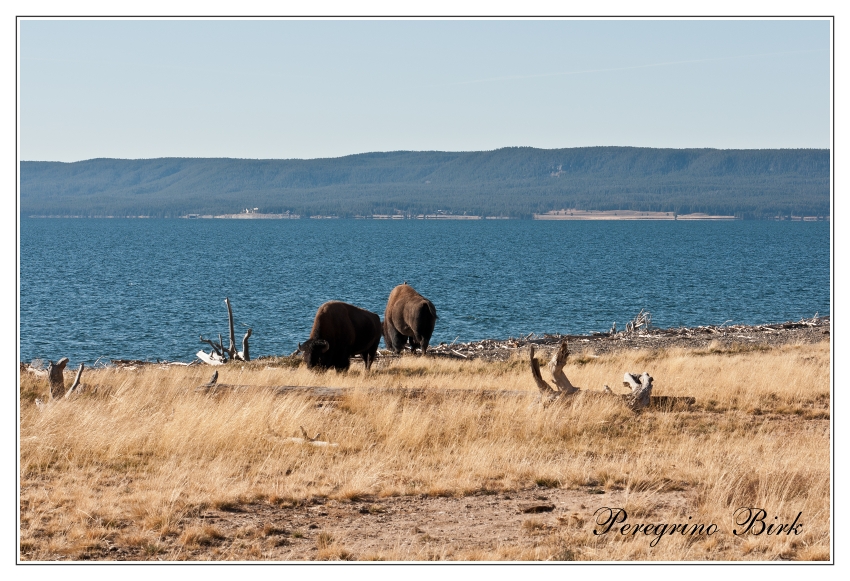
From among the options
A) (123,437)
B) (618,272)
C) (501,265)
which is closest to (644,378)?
(123,437)

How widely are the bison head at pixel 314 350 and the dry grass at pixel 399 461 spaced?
10.4 ft

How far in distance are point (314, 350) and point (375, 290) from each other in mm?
56104

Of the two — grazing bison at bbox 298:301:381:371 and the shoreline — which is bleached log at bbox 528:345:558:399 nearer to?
grazing bison at bbox 298:301:381:371

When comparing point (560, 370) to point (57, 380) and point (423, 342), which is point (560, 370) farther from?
point (423, 342)

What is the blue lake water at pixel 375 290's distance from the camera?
4534 cm

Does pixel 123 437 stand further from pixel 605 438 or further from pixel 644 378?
pixel 644 378

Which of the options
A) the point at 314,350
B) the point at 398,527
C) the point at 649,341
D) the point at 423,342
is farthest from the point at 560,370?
the point at 649,341

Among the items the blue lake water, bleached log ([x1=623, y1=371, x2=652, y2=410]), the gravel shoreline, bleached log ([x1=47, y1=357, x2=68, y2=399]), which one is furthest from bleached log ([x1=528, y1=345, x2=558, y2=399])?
the blue lake water

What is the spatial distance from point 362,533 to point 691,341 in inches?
836

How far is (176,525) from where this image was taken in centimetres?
808

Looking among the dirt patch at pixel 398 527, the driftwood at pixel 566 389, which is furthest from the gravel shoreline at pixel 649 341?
the dirt patch at pixel 398 527

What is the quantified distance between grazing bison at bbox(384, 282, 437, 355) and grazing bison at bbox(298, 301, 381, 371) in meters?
4.22

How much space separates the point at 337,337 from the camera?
61.1 ft

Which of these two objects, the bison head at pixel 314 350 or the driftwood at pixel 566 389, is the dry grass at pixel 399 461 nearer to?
the driftwood at pixel 566 389
